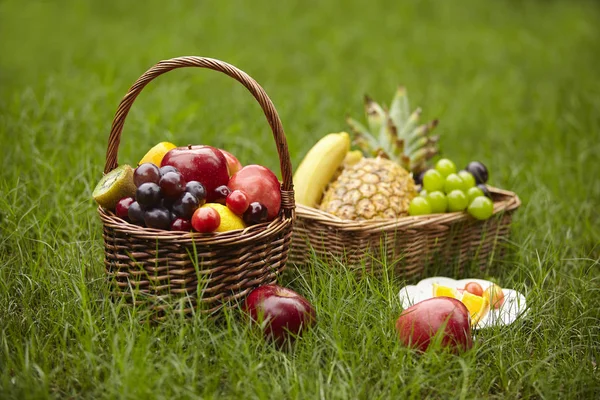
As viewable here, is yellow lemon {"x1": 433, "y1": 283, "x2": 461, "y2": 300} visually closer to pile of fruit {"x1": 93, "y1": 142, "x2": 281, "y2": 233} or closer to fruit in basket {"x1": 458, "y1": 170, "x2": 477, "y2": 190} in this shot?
fruit in basket {"x1": 458, "y1": 170, "x2": 477, "y2": 190}

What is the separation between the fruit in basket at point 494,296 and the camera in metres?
2.84

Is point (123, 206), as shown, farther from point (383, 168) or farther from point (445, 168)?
point (445, 168)

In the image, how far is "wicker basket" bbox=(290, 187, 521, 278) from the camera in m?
3.12

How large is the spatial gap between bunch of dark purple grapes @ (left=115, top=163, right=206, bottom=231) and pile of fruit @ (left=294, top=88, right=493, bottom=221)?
108 cm

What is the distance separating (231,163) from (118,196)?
2.01ft

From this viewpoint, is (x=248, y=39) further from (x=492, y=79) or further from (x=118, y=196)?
(x=118, y=196)

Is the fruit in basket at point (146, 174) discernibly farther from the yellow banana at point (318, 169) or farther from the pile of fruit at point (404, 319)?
the yellow banana at point (318, 169)

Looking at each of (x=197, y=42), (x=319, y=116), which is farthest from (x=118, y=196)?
(x=197, y=42)

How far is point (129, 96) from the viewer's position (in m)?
2.79

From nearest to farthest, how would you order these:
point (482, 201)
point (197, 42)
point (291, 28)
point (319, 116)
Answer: point (482, 201) < point (319, 116) < point (197, 42) < point (291, 28)

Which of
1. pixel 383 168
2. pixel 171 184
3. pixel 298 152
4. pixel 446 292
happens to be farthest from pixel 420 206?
pixel 298 152

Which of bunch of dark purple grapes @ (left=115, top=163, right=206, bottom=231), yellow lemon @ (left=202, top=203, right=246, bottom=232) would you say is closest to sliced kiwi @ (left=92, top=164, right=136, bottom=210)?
bunch of dark purple grapes @ (left=115, top=163, right=206, bottom=231)

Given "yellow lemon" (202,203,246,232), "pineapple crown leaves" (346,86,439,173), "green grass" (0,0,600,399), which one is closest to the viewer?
"green grass" (0,0,600,399)

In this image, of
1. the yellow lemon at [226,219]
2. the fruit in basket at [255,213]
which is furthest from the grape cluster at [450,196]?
the yellow lemon at [226,219]
